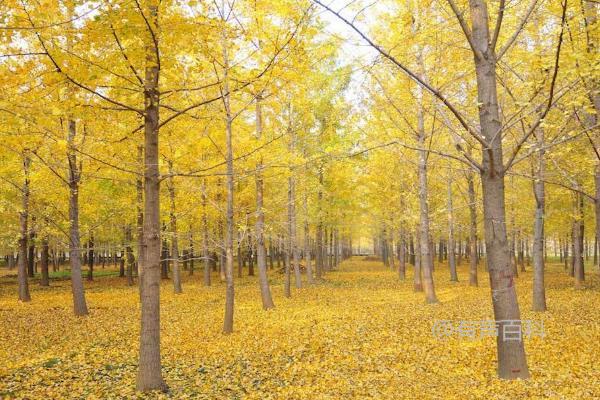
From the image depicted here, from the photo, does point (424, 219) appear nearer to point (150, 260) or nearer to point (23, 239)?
point (150, 260)

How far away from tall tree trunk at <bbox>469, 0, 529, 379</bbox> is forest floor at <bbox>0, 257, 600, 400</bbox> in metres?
0.43

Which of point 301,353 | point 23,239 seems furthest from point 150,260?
point 23,239

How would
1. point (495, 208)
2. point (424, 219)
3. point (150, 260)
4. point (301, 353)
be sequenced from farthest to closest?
point (424, 219) → point (301, 353) → point (150, 260) → point (495, 208)

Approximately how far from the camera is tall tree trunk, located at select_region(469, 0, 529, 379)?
19.9 ft

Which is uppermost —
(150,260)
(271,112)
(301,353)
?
(271,112)

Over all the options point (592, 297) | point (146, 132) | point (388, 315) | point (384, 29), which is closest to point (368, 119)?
point (384, 29)

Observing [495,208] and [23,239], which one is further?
[23,239]

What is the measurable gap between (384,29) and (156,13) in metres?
11.4

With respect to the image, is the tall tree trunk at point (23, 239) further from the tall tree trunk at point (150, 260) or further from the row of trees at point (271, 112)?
the tall tree trunk at point (150, 260)

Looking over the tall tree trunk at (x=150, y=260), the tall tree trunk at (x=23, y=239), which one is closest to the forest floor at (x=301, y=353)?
the tall tree trunk at (x=150, y=260)

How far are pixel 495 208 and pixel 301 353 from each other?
476cm

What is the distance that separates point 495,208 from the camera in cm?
611

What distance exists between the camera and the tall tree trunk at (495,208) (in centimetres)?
606

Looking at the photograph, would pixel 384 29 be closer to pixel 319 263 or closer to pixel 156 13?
pixel 156 13
